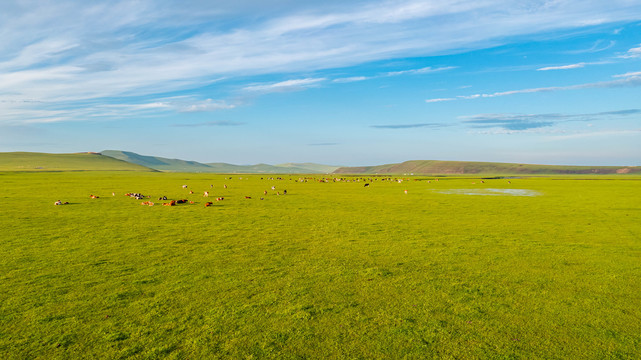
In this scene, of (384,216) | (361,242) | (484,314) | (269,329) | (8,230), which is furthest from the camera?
(384,216)

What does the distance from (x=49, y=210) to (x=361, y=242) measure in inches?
807

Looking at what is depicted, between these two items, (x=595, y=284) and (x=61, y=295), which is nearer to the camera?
(x=61, y=295)

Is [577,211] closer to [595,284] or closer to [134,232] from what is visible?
[595,284]

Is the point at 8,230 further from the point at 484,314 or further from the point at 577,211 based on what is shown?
the point at 577,211

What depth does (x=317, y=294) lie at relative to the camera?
7.90 meters

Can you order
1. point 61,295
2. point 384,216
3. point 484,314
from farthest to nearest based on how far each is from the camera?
1. point 384,216
2. point 61,295
3. point 484,314

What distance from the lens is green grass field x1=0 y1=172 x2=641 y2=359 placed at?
5.72m

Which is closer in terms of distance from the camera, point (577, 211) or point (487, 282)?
point (487, 282)

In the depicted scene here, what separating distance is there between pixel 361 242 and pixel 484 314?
681 cm

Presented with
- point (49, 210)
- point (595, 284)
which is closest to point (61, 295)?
point (595, 284)

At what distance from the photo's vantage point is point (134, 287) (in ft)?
27.0

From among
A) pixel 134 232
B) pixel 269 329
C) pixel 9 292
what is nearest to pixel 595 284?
pixel 269 329

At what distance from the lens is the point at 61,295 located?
25.1 feet

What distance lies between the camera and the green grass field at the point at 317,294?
5.72 m
